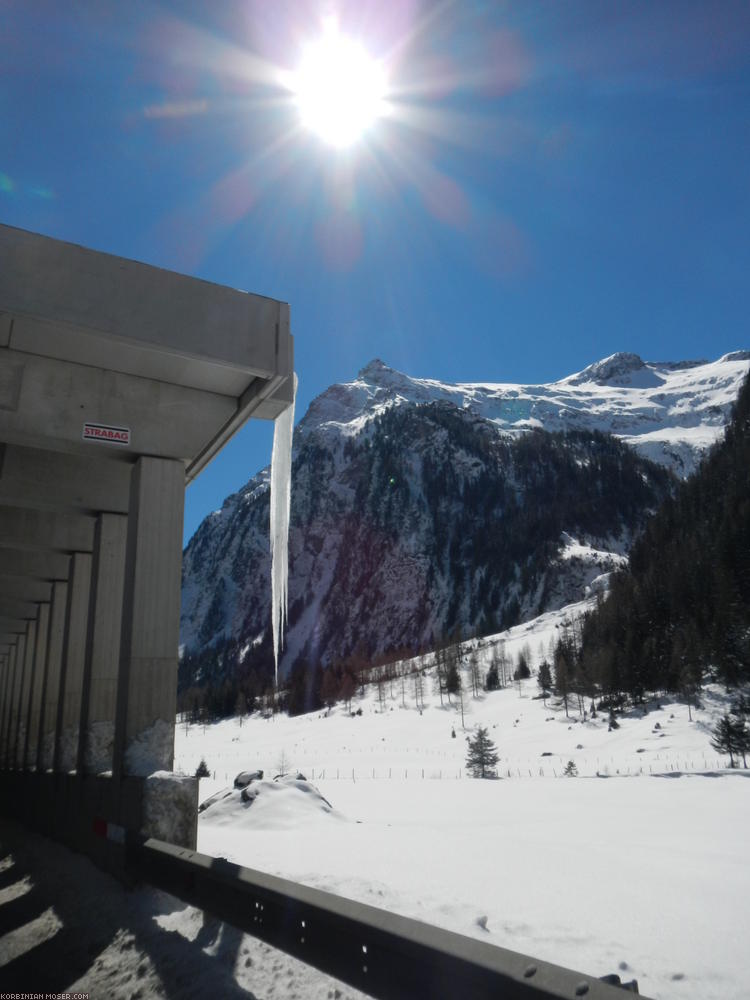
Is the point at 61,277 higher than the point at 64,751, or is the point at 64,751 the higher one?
the point at 61,277

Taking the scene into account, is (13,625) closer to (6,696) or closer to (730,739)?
(6,696)

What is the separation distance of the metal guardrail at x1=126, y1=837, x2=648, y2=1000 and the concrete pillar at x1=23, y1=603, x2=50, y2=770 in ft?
55.4

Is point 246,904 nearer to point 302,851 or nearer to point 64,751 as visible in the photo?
point 302,851

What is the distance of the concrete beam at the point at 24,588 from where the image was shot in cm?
1880

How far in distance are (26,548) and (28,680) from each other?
35.1 feet

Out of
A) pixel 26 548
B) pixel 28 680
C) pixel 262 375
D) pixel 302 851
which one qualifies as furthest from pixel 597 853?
pixel 28 680


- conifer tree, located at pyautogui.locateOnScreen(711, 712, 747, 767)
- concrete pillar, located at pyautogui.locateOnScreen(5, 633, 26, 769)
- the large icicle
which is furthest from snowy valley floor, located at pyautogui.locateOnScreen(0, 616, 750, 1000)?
conifer tree, located at pyautogui.locateOnScreen(711, 712, 747, 767)

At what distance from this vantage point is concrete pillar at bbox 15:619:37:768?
22469mm

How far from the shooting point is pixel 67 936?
242 inches

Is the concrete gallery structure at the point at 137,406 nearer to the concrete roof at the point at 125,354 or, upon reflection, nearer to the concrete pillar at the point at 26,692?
the concrete roof at the point at 125,354

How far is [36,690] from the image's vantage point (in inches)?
834

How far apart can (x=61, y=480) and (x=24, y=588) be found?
361 inches

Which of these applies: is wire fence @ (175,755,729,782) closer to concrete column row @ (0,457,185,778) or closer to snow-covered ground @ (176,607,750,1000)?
snow-covered ground @ (176,607,750,1000)

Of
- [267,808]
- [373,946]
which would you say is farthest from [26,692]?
[373,946]
